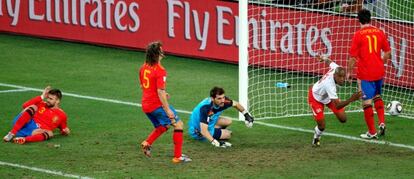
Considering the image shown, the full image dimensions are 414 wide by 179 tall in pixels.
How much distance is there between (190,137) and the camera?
1730 cm

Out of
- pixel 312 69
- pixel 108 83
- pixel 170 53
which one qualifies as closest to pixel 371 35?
pixel 312 69

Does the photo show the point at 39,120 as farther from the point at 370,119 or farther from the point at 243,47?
the point at 370,119

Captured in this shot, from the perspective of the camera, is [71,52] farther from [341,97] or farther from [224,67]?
[341,97]

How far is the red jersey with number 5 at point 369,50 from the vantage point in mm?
17203

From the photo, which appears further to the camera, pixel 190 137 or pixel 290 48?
pixel 290 48

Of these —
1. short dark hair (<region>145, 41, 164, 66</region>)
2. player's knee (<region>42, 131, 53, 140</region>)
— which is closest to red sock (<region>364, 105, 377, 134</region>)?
short dark hair (<region>145, 41, 164, 66</region>)

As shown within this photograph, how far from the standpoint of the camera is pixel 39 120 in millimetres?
16984

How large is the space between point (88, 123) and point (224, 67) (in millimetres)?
6218

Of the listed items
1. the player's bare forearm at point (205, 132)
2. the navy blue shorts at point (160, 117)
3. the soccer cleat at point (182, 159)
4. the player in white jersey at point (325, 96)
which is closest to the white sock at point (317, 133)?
the player in white jersey at point (325, 96)

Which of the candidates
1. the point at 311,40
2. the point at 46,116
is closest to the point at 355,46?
the point at 311,40

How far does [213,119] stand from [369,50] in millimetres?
2721

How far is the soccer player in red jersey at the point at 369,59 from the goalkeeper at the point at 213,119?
77.2 inches

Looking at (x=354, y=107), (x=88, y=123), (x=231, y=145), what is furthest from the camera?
(x=354, y=107)

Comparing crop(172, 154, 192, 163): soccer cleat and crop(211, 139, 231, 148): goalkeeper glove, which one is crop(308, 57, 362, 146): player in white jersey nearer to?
crop(211, 139, 231, 148): goalkeeper glove
